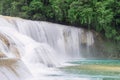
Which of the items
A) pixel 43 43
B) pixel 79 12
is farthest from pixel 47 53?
pixel 79 12

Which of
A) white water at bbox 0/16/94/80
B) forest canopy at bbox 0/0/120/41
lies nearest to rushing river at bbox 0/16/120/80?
white water at bbox 0/16/94/80

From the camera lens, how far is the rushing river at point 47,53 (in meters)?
17.7

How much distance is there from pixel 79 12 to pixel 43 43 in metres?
6.83

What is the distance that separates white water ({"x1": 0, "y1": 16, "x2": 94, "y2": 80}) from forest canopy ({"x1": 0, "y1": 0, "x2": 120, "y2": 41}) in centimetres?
134

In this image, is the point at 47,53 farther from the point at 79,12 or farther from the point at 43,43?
the point at 79,12

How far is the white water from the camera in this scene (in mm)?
21750

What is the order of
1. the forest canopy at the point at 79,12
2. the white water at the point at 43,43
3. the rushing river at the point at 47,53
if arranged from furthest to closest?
1. the forest canopy at the point at 79,12
2. the white water at the point at 43,43
3. the rushing river at the point at 47,53

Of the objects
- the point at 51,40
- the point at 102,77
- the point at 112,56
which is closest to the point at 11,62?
the point at 102,77

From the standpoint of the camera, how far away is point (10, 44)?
22312 millimetres

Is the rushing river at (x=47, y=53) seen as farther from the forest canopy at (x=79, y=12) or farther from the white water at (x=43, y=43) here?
the forest canopy at (x=79, y=12)

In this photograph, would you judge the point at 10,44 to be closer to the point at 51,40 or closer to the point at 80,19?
the point at 51,40

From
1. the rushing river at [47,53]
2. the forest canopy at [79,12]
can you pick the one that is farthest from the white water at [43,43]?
the forest canopy at [79,12]

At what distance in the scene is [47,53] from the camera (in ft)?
81.2

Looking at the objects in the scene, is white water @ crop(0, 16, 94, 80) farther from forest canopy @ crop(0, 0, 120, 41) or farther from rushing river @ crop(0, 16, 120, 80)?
forest canopy @ crop(0, 0, 120, 41)
